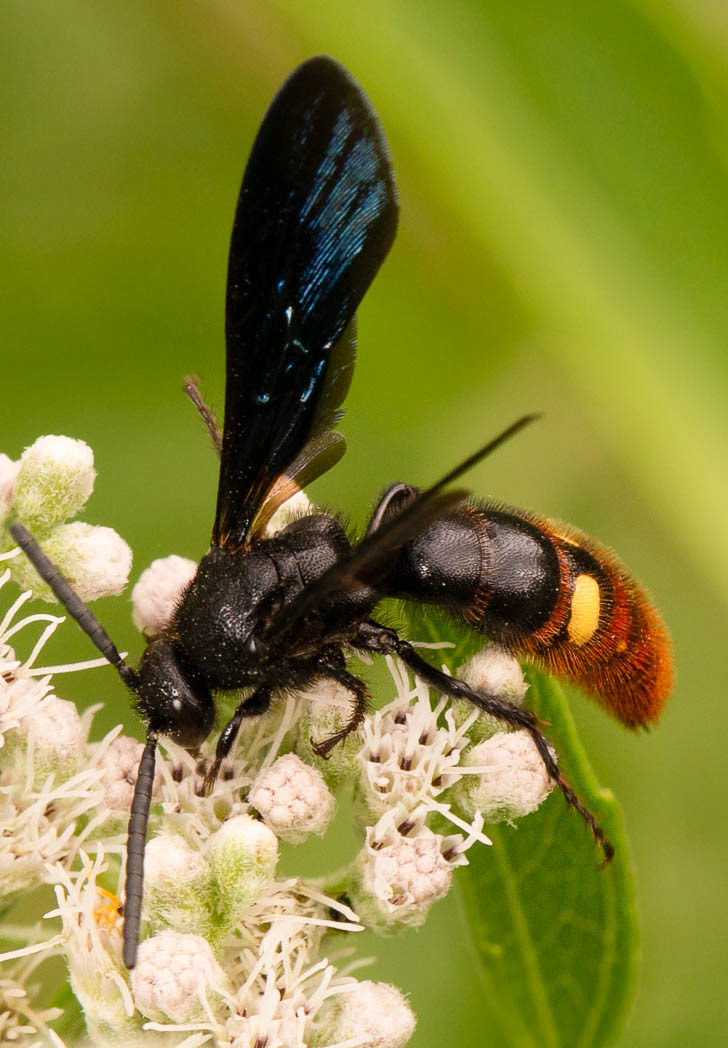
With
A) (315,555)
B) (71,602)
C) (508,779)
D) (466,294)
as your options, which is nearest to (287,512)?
(315,555)

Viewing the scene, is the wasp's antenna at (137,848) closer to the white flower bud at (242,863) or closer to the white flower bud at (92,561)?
the white flower bud at (242,863)

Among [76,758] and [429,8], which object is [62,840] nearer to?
[76,758]

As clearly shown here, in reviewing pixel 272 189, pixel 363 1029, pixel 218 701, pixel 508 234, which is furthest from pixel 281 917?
pixel 508 234

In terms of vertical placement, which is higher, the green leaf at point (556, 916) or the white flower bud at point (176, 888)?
the green leaf at point (556, 916)

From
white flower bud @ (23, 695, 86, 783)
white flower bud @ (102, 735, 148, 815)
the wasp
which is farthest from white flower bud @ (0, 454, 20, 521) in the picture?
white flower bud @ (102, 735, 148, 815)

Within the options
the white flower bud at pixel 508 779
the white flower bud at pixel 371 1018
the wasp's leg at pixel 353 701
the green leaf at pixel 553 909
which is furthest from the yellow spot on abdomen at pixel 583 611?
the white flower bud at pixel 371 1018

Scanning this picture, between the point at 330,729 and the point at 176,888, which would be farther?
the point at 330,729

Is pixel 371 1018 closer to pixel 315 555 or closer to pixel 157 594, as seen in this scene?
pixel 315 555
